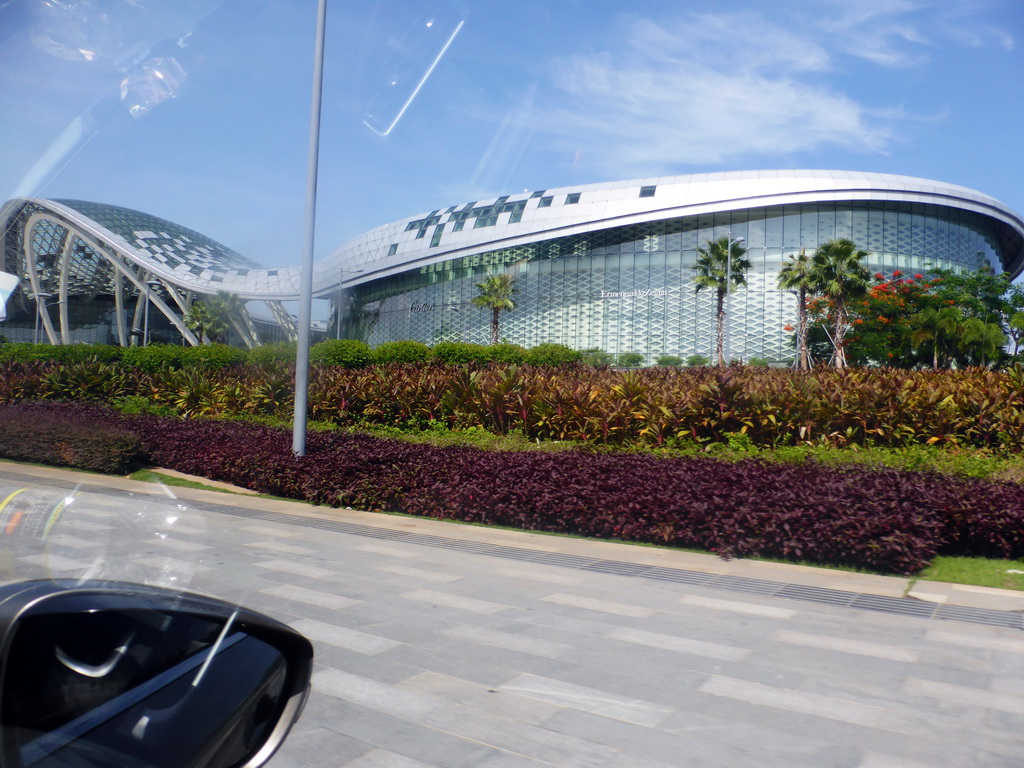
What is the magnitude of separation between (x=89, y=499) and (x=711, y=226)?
183 feet

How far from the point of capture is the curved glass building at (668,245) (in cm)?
5653

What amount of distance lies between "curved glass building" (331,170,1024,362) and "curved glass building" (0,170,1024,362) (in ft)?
0.33

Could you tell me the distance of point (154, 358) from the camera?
990 inches

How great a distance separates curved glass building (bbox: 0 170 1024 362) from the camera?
56156 millimetres

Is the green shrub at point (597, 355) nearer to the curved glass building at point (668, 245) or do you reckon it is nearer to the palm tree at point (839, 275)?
the curved glass building at point (668, 245)

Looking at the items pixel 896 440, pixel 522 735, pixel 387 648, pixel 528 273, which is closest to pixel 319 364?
pixel 896 440

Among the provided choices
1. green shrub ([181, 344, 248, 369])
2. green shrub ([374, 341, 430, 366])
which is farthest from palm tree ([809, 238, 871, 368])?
green shrub ([181, 344, 248, 369])

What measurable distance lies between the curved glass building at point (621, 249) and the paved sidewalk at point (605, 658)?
47.6 m

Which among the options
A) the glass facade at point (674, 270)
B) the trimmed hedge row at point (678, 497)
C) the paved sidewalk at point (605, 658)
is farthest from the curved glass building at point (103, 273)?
the paved sidewalk at point (605, 658)

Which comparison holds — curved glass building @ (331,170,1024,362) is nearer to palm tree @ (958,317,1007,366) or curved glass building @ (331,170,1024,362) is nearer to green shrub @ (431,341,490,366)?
palm tree @ (958,317,1007,366)

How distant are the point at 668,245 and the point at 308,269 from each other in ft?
164

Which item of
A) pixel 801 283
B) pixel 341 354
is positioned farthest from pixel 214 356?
pixel 801 283

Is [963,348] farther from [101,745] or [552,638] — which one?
[101,745]

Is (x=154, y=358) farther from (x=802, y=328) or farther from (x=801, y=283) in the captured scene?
(x=802, y=328)
